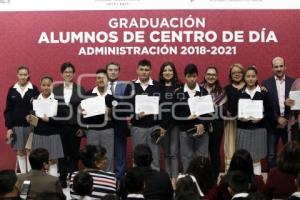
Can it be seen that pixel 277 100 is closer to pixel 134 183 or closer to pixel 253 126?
pixel 253 126

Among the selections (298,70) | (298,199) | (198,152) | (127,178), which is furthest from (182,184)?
(298,70)

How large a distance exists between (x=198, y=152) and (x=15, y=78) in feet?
9.75

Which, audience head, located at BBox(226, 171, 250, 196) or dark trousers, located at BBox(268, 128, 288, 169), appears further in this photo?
dark trousers, located at BBox(268, 128, 288, 169)

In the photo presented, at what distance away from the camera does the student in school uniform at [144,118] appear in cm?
710

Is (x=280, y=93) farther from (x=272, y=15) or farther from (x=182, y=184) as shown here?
(x=182, y=184)

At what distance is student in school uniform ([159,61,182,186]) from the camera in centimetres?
709

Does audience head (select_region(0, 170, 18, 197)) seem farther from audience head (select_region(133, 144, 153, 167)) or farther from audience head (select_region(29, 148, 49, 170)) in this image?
audience head (select_region(133, 144, 153, 167))

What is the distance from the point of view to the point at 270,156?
7469mm

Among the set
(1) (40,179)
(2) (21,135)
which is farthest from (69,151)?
(1) (40,179)

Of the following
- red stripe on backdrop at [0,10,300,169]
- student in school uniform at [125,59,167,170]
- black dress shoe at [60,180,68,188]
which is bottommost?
black dress shoe at [60,180,68,188]

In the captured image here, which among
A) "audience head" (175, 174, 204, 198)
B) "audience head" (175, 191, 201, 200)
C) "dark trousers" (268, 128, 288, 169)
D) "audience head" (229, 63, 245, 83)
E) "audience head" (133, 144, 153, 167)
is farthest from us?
"dark trousers" (268, 128, 288, 169)

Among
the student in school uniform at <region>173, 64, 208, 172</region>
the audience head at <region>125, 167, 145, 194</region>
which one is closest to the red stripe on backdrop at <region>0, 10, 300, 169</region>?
the student in school uniform at <region>173, 64, 208, 172</region>

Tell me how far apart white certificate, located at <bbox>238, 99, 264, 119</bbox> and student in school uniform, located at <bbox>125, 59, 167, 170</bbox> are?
0.94 metres

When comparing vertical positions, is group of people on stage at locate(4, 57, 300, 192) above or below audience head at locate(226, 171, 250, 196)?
above
